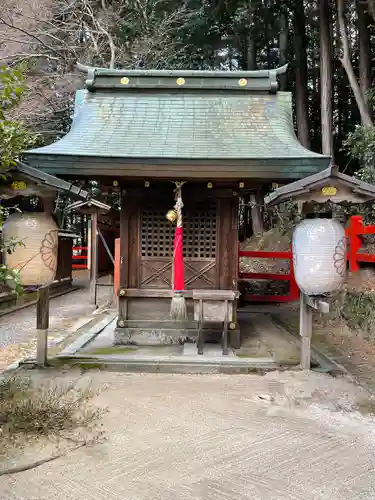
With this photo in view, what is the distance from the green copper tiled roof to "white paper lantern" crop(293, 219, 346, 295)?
4.30ft

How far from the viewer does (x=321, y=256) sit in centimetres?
486

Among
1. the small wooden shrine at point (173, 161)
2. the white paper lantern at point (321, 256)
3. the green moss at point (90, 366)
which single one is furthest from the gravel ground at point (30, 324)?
the white paper lantern at point (321, 256)

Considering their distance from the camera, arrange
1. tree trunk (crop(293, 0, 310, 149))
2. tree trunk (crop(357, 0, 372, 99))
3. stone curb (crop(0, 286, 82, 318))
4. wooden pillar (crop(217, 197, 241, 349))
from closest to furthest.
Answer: wooden pillar (crop(217, 197, 241, 349))
stone curb (crop(0, 286, 82, 318))
tree trunk (crop(357, 0, 372, 99))
tree trunk (crop(293, 0, 310, 149))

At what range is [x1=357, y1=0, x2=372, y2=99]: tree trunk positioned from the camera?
1346 centimetres

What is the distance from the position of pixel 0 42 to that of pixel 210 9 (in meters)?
9.04

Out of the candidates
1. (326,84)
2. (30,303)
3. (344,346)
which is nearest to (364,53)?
(326,84)

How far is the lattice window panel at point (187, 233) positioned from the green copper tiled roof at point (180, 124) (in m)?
1.16

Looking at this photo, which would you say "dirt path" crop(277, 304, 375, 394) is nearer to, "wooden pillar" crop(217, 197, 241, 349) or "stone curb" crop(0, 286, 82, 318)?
"wooden pillar" crop(217, 197, 241, 349)

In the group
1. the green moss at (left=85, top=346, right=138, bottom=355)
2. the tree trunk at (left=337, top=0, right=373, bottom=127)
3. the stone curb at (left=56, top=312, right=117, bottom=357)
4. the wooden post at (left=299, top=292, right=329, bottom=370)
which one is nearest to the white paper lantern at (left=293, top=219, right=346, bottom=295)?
the wooden post at (left=299, top=292, right=329, bottom=370)

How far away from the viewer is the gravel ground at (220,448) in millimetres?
2818

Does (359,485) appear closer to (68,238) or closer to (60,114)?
(68,238)

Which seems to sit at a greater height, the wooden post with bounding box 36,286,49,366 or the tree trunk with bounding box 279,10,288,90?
the tree trunk with bounding box 279,10,288,90

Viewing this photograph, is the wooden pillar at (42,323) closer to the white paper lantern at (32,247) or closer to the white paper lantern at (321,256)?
the white paper lantern at (32,247)

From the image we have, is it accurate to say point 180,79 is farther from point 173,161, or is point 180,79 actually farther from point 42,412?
point 42,412
